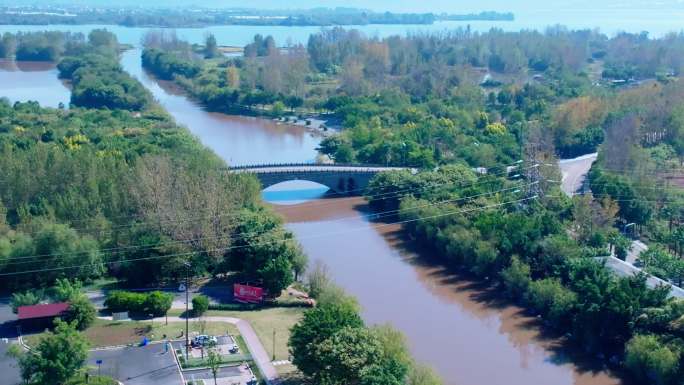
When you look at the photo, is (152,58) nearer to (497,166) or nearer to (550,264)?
(497,166)

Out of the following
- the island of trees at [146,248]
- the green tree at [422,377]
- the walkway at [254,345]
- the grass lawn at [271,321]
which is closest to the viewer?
the green tree at [422,377]

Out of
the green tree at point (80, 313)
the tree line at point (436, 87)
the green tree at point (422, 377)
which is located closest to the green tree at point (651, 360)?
the green tree at point (422, 377)

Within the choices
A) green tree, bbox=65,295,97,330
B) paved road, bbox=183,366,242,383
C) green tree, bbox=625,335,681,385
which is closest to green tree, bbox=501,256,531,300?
green tree, bbox=625,335,681,385

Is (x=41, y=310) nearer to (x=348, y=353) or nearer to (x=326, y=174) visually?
(x=348, y=353)

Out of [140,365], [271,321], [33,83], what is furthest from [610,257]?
[33,83]

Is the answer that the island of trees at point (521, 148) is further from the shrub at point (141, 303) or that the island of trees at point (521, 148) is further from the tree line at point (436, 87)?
the shrub at point (141, 303)

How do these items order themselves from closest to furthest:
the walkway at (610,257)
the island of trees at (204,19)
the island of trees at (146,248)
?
the island of trees at (146,248), the walkway at (610,257), the island of trees at (204,19)
